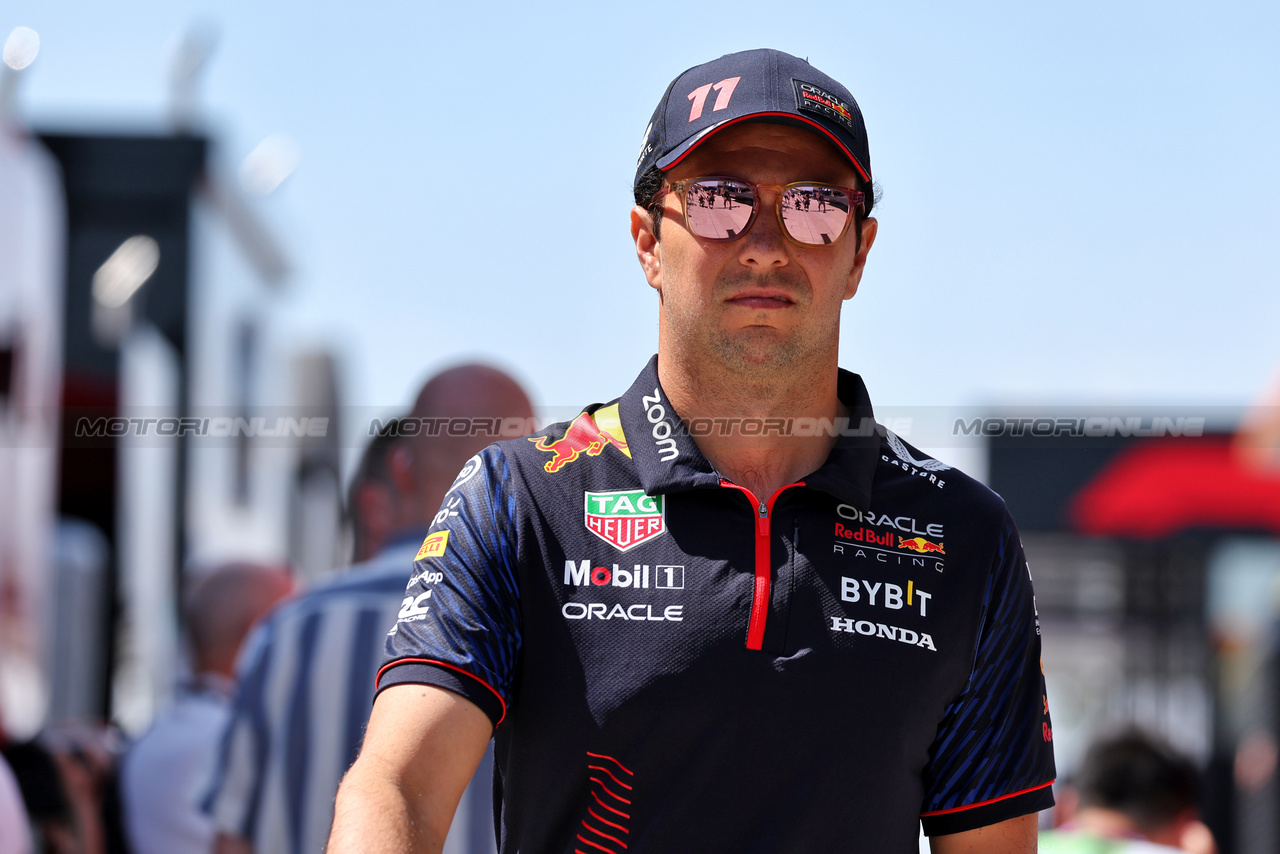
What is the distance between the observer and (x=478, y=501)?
5.04ft

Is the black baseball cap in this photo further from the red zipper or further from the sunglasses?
the red zipper

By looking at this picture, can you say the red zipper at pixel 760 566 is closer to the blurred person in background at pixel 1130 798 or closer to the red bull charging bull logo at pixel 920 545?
the red bull charging bull logo at pixel 920 545

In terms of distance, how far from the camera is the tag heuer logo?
1527 millimetres

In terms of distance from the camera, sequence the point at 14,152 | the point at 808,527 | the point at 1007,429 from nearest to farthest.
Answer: the point at 808,527 → the point at 1007,429 → the point at 14,152

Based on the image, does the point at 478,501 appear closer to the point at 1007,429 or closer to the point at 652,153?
the point at 652,153

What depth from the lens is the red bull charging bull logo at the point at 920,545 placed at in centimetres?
161

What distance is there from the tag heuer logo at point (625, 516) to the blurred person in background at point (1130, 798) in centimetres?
273

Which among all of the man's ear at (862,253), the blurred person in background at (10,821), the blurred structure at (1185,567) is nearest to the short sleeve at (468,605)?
the man's ear at (862,253)

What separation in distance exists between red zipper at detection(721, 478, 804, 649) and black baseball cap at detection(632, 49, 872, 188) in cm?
45

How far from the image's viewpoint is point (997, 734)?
5.22ft

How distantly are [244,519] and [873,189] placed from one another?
7.66 metres

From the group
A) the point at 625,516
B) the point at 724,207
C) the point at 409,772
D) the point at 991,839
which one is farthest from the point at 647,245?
the point at 991,839

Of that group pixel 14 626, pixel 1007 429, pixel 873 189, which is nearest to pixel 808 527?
pixel 873 189

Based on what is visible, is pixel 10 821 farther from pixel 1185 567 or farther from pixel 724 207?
pixel 1185 567
